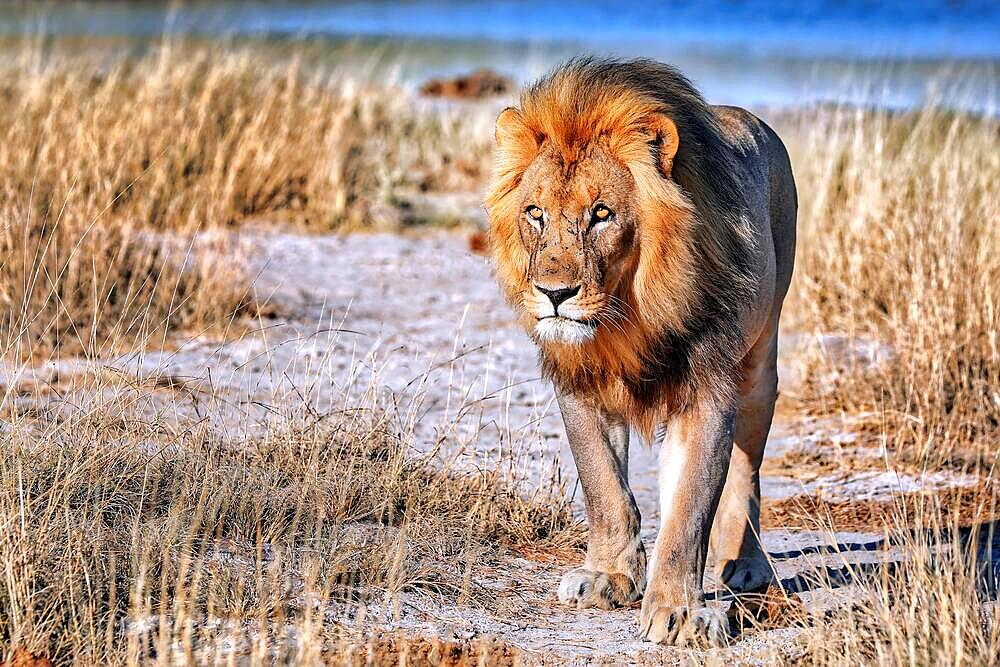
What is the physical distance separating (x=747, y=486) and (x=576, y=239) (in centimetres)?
127

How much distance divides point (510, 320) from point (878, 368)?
2288mm

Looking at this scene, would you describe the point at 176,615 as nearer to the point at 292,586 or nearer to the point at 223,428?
the point at 292,586

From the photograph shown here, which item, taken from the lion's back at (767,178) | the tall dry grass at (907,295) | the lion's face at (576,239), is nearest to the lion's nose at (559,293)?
the lion's face at (576,239)

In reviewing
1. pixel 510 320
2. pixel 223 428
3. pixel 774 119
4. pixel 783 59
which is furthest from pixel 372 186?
pixel 783 59

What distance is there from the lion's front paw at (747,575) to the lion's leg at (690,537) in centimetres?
47

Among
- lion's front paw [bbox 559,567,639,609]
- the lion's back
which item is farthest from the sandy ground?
the lion's back

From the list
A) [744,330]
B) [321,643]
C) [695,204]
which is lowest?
[321,643]

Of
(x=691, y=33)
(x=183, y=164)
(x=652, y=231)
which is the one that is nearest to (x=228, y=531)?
(x=652, y=231)

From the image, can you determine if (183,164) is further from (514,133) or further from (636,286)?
(636,286)

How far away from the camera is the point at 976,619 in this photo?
11.6ft

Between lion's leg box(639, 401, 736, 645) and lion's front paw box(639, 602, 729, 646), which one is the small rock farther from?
lion's front paw box(639, 602, 729, 646)

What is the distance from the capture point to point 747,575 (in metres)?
4.49

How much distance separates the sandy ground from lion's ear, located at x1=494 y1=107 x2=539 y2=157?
92 centimetres

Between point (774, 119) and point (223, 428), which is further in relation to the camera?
point (774, 119)
